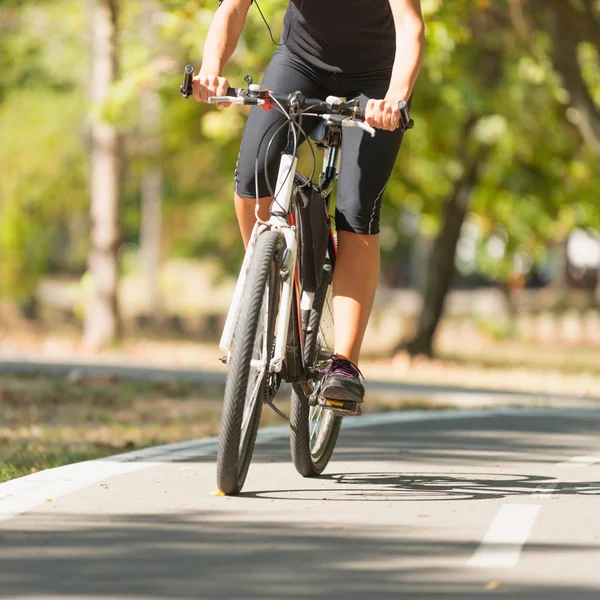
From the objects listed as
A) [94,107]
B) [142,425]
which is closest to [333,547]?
[142,425]

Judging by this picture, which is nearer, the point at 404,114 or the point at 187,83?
the point at 404,114

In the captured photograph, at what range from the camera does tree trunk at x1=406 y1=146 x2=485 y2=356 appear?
875 inches

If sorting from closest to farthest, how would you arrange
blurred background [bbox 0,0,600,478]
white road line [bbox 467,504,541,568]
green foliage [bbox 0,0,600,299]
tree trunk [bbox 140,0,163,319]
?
1. white road line [bbox 467,504,541,568]
2. blurred background [bbox 0,0,600,478]
3. green foliage [bbox 0,0,600,299]
4. tree trunk [bbox 140,0,163,319]

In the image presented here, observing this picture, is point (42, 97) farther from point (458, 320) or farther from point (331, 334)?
point (331, 334)

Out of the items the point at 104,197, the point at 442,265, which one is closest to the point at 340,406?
the point at 104,197

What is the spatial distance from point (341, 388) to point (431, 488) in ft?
1.87

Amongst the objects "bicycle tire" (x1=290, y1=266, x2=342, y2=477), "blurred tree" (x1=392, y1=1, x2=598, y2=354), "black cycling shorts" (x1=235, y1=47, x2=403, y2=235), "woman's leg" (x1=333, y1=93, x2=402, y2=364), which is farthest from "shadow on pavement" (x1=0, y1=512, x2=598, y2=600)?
"blurred tree" (x1=392, y1=1, x2=598, y2=354)

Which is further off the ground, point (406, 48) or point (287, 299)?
Result: point (406, 48)

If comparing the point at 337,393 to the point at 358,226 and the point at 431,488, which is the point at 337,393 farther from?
the point at 358,226

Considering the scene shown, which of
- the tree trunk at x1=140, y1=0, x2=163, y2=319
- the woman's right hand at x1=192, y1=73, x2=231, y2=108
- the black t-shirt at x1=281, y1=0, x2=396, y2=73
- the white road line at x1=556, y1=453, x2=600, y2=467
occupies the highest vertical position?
the black t-shirt at x1=281, y1=0, x2=396, y2=73

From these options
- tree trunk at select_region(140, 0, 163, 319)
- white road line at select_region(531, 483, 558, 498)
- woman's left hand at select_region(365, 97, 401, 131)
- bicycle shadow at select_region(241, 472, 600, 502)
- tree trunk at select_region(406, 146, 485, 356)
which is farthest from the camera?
tree trunk at select_region(140, 0, 163, 319)

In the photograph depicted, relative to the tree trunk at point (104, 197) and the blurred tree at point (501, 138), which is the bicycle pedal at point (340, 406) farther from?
the tree trunk at point (104, 197)

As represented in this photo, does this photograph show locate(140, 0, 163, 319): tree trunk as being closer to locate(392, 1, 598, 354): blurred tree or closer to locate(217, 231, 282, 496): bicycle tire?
locate(392, 1, 598, 354): blurred tree

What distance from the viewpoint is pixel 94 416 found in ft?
34.4
